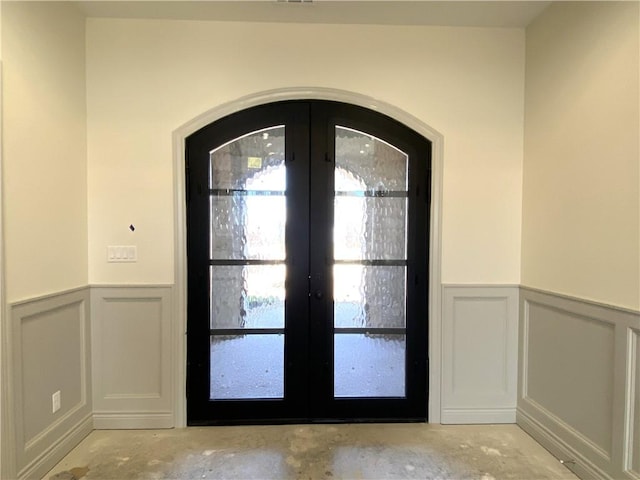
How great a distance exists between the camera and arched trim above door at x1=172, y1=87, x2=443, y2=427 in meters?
2.56

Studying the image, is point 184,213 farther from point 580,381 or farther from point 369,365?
point 580,381

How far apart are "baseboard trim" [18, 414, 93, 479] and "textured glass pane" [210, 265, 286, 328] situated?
3.52 feet

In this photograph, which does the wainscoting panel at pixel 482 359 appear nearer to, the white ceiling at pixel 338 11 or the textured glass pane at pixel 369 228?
the textured glass pane at pixel 369 228

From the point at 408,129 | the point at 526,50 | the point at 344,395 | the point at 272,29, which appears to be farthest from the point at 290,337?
the point at 526,50

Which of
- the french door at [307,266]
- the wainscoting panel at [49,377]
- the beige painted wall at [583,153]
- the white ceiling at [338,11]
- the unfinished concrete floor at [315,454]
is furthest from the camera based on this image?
the french door at [307,266]

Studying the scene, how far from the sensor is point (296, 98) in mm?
2600

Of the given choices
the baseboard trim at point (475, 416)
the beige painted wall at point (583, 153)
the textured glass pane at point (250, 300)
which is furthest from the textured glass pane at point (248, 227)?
the beige painted wall at point (583, 153)

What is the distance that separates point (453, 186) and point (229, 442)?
2297 mm

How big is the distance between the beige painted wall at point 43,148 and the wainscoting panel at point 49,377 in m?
0.13

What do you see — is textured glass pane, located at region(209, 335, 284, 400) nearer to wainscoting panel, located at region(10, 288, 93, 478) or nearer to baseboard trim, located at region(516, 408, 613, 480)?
wainscoting panel, located at region(10, 288, 93, 478)

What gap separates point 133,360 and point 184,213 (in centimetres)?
108

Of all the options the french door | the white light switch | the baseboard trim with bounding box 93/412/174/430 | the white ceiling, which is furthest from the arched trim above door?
the white ceiling

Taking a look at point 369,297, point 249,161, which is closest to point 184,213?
point 249,161

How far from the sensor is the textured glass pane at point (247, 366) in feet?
8.80
